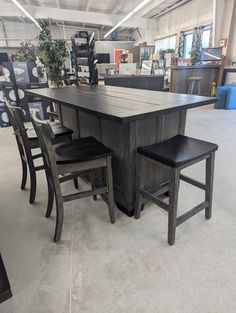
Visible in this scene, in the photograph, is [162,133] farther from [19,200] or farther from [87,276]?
[19,200]

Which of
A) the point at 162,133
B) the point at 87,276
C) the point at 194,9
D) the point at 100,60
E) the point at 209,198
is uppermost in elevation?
the point at 194,9

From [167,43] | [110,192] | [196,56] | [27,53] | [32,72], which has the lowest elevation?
[110,192]

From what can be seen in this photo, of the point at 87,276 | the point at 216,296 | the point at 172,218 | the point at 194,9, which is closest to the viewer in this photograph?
the point at 216,296

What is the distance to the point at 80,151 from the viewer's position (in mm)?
1614

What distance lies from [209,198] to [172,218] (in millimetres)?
442

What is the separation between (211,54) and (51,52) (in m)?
5.21

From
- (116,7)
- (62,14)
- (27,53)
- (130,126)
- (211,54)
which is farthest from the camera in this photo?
(116,7)

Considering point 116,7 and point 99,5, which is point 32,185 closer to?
point 99,5

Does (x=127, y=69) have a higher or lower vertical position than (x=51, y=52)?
lower

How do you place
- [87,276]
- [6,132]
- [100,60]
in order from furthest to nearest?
[100,60], [6,132], [87,276]

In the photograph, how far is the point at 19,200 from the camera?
7.16ft

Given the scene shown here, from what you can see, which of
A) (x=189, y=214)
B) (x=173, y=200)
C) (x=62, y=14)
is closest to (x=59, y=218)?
(x=173, y=200)

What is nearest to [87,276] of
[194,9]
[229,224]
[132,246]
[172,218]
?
[132,246]

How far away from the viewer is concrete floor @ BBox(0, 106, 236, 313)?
47.4 inches
